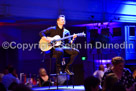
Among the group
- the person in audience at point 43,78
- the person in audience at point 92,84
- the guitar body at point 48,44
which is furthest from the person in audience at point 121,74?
the person in audience at point 43,78

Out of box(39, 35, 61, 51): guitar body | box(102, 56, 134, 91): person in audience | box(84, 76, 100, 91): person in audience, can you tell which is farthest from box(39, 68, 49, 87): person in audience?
box(84, 76, 100, 91): person in audience

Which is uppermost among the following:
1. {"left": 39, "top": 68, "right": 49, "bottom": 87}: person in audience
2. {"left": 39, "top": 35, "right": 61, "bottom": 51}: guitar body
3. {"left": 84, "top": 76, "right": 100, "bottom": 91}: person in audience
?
{"left": 39, "top": 35, "right": 61, "bottom": 51}: guitar body

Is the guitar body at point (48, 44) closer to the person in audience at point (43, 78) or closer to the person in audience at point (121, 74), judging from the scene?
the person in audience at point (43, 78)

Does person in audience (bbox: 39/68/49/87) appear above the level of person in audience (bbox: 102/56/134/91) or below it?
below

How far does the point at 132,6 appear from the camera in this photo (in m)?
11.0

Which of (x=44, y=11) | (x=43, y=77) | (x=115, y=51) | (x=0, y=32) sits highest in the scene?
(x=44, y=11)

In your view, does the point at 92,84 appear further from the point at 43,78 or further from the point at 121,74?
the point at 43,78

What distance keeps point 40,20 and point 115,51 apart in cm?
408

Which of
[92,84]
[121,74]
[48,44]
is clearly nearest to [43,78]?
[48,44]

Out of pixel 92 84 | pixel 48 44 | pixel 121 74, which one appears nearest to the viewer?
pixel 92 84

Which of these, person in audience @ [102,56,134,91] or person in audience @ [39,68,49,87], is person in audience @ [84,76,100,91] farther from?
person in audience @ [39,68,49,87]

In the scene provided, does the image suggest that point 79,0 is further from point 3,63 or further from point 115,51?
point 3,63

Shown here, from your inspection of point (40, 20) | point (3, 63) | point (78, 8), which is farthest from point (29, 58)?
point (78, 8)

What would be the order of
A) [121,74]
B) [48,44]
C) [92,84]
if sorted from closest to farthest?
[92,84] → [121,74] → [48,44]
